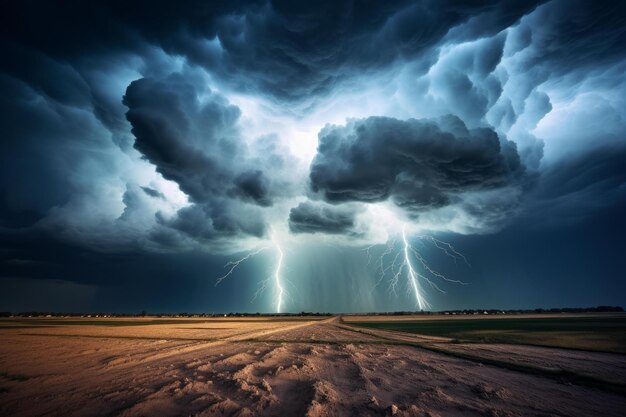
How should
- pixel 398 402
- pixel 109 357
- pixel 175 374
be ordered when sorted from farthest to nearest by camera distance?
pixel 109 357
pixel 175 374
pixel 398 402

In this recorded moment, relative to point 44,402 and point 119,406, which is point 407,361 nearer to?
point 119,406

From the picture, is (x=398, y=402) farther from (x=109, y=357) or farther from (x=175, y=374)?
(x=109, y=357)

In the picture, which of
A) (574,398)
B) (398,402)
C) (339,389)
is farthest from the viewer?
(339,389)

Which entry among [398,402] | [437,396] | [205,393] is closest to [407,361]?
[437,396]

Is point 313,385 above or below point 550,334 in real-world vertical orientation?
below

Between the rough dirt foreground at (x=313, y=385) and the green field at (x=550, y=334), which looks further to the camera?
the green field at (x=550, y=334)

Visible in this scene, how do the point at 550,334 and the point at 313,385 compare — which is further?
the point at 550,334

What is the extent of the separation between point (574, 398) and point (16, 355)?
25.1m

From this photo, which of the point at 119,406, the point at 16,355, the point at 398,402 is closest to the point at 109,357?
the point at 16,355

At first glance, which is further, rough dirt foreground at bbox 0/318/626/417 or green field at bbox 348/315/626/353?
green field at bbox 348/315/626/353

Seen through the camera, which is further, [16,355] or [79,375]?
[16,355]

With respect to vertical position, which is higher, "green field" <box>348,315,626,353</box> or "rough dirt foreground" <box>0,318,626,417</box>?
"green field" <box>348,315,626,353</box>

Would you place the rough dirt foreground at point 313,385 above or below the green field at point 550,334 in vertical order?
below

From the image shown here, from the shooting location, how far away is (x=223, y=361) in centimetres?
1339
